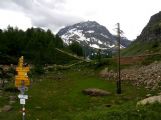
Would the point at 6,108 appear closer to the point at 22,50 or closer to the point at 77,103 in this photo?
the point at 77,103

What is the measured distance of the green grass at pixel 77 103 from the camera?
36562 millimetres

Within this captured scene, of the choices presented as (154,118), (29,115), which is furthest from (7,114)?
(154,118)

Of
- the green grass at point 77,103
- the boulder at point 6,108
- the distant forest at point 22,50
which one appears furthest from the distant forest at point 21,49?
the boulder at point 6,108

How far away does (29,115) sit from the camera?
150ft

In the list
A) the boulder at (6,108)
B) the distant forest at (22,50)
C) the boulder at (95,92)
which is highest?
the distant forest at (22,50)

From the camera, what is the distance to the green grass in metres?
36.6

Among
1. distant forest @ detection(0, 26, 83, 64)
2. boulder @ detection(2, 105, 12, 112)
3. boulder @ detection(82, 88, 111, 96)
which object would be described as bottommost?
boulder @ detection(2, 105, 12, 112)

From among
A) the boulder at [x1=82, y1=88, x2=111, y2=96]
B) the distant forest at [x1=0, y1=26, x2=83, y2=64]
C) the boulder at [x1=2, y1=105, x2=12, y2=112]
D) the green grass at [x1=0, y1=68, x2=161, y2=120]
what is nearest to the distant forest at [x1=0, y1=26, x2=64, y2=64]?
the distant forest at [x1=0, y1=26, x2=83, y2=64]

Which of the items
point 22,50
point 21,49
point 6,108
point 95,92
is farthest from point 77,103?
point 21,49

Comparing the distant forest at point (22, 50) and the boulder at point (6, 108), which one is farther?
the distant forest at point (22, 50)

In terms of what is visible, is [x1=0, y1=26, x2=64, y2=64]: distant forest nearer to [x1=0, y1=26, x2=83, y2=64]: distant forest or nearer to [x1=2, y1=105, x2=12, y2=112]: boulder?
[x1=0, y1=26, x2=83, y2=64]: distant forest

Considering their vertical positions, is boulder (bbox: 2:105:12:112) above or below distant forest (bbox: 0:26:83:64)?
below

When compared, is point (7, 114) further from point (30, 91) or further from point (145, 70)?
point (145, 70)

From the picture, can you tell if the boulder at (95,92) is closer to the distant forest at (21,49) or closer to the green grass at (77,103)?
the green grass at (77,103)
